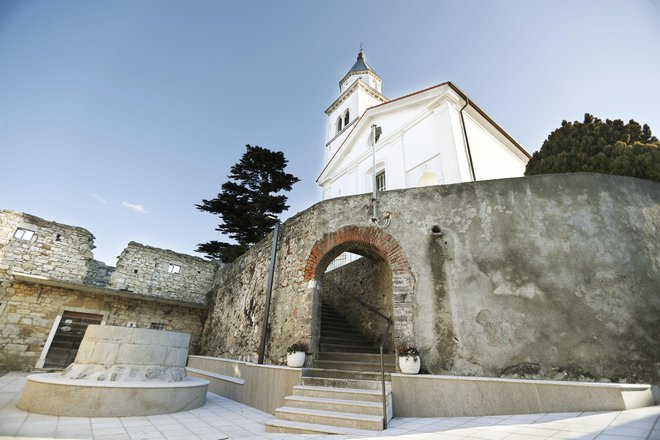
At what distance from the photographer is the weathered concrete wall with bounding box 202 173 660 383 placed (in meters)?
4.40

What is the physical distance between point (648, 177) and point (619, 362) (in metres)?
4.37

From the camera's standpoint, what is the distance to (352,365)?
18.4ft

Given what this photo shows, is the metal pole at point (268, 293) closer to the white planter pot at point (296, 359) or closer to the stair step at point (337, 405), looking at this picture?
the white planter pot at point (296, 359)

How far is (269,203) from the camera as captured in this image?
17.1 metres

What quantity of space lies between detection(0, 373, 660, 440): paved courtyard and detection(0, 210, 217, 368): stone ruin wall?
653 cm

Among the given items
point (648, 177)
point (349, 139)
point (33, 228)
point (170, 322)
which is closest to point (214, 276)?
point (170, 322)

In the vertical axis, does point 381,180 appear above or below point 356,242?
above

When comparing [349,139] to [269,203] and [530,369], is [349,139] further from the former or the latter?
[530,369]

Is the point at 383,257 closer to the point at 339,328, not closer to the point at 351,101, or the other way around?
the point at 339,328

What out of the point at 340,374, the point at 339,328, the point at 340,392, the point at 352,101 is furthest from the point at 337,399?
the point at 352,101

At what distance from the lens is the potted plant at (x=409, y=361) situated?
459 cm

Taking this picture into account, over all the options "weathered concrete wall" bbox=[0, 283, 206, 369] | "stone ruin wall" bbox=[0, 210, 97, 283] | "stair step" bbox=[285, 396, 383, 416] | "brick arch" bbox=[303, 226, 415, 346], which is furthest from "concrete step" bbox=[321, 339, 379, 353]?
"stone ruin wall" bbox=[0, 210, 97, 283]

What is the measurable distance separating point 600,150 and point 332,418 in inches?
347

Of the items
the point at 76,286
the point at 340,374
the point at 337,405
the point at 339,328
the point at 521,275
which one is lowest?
the point at 337,405
